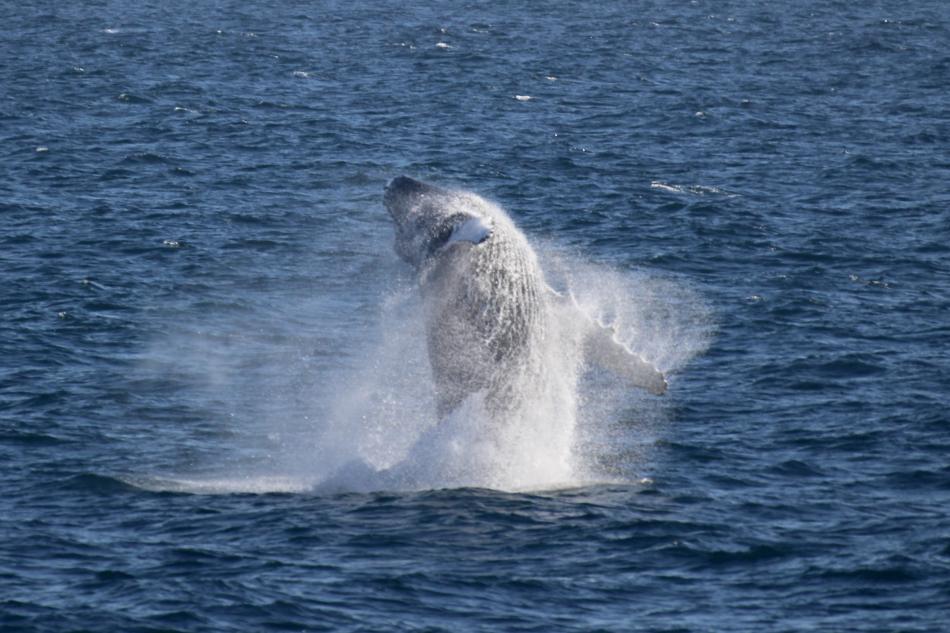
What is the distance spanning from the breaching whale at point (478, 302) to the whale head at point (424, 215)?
2cm

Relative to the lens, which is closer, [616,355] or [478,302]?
[478,302]

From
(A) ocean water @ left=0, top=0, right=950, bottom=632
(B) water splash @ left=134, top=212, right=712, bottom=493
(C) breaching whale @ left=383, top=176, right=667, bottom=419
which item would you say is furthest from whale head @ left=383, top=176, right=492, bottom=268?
(A) ocean water @ left=0, top=0, right=950, bottom=632

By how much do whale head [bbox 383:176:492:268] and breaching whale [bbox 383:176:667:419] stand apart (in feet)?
0.06

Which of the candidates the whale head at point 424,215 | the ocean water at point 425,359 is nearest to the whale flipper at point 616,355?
the ocean water at point 425,359

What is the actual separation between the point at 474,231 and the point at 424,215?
185 centimetres

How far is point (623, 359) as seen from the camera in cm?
3472

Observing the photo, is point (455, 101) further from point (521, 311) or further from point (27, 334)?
point (521, 311)

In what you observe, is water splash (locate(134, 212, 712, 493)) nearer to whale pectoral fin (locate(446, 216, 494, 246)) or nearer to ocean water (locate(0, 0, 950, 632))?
ocean water (locate(0, 0, 950, 632))

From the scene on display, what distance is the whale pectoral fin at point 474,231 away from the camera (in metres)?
31.1

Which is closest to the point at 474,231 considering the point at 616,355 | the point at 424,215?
the point at 424,215

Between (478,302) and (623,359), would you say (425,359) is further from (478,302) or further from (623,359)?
(478,302)

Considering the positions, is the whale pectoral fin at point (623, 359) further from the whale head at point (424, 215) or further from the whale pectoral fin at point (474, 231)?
the whale pectoral fin at point (474, 231)

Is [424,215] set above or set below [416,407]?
above

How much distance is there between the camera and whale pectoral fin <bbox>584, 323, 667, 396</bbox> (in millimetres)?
34406
